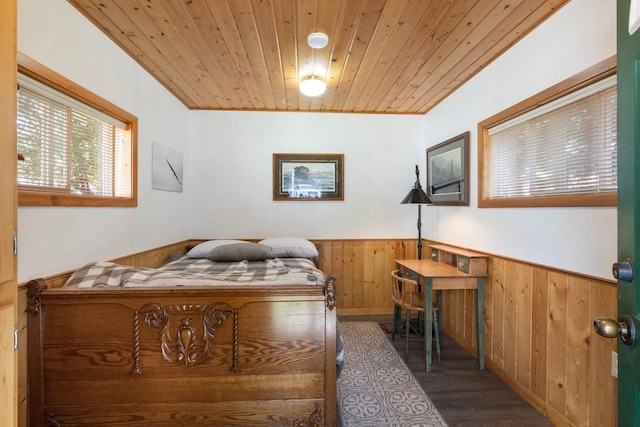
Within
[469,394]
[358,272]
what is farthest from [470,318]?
[358,272]

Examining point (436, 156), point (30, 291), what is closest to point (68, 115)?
point (30, 291)

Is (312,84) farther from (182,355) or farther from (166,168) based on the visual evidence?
(182,355)

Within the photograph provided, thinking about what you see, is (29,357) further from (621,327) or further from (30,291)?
(621,327)

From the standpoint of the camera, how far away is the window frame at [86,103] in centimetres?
143

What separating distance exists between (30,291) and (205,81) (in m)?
2.21

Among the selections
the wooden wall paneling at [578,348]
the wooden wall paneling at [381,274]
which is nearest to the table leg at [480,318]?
the wooden wall paneling at [578,348]

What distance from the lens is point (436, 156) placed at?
343 cm

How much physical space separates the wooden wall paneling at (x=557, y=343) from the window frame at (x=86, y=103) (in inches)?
118

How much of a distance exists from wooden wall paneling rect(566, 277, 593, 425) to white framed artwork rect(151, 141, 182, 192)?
10.8 feet

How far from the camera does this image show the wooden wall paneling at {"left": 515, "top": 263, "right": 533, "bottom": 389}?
6.72 ft

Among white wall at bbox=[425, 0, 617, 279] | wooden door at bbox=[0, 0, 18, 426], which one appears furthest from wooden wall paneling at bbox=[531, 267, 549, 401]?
wooden door at bbox=[0, 0, 18, 426]

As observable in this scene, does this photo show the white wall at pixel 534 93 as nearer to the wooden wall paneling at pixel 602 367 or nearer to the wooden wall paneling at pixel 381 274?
the wooden wall paneling at pixel 602 367

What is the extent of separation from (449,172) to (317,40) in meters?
1.95

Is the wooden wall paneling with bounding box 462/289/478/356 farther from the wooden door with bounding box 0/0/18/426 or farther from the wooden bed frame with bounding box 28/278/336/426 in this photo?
the wooden door with bounding box 0/0/18/426
